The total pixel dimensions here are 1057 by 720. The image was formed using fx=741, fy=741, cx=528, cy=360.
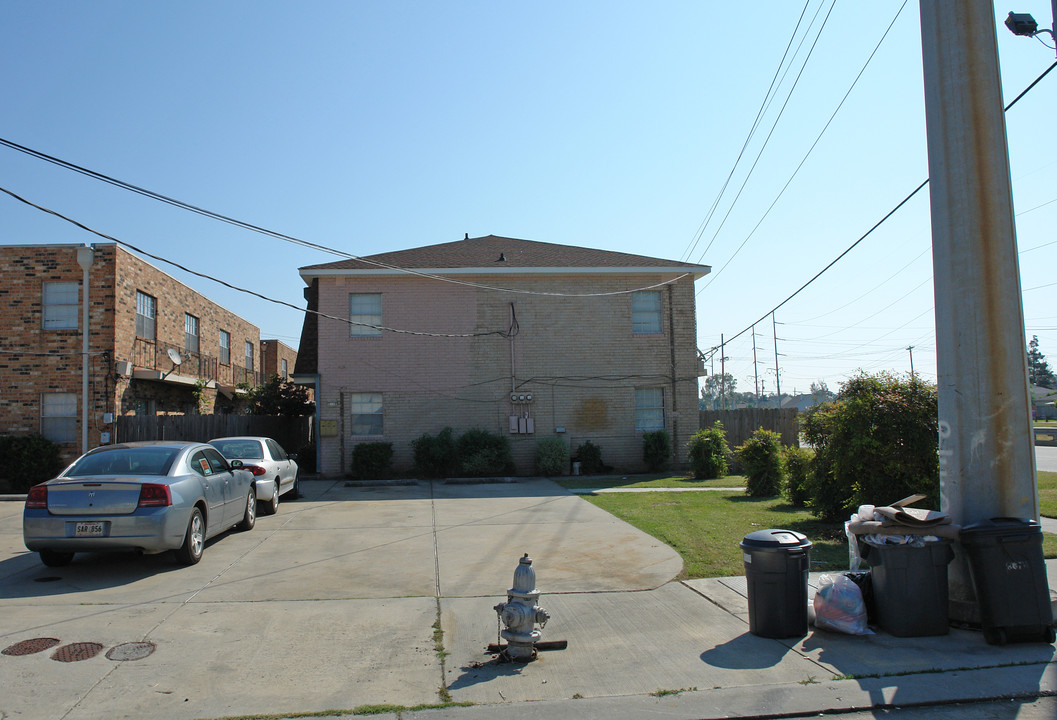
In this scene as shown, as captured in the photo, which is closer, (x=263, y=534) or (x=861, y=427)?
(x=861, y=427)

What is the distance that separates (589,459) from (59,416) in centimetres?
1449

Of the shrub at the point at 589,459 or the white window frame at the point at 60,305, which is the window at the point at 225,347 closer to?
the white window frame at the point at 60,305

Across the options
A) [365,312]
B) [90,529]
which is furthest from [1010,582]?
[365,312]

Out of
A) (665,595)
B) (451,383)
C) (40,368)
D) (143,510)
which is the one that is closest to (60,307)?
(40,368)

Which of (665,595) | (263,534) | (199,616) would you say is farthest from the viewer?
(263,534)

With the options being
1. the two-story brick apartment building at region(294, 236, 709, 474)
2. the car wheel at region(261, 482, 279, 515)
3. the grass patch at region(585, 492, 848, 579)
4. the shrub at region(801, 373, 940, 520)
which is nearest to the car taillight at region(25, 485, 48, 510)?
the car wheel at region(261, 482, 279, 515)

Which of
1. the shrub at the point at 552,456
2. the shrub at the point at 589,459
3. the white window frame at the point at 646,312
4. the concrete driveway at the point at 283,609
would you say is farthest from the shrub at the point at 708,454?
the concrete driveway at the point at 283,609

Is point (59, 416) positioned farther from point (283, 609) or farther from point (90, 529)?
point (283, 609)

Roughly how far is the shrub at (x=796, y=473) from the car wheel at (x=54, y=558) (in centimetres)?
1063

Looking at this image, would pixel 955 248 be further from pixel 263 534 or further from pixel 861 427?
pixel 263 534

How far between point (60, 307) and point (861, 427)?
65.0 feet

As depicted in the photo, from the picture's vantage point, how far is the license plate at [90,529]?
7.79 metres

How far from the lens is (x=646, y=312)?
22.8 metres

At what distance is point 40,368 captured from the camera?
1973 centimetres
